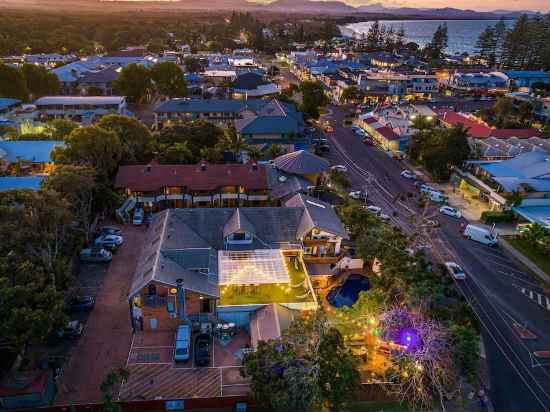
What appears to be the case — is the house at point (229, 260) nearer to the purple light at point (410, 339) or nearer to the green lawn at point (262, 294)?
the green lawn at point (262, 294)

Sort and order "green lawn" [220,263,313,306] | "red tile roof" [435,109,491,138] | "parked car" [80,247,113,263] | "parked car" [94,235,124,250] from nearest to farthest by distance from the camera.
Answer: "green lawn" [220,263,313,306] < "parked car" [80,247,113,263] < "parked car" [94,235,124,250] < "red tile roof" [435,109,491,138]

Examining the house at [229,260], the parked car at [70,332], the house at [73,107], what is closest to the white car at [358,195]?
the house at [229,260]

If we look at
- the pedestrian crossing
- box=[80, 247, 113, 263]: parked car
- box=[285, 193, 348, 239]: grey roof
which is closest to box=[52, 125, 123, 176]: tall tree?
box=[80, 247, 113, 263]: parked car

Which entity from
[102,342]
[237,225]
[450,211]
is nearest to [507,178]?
[450,211]

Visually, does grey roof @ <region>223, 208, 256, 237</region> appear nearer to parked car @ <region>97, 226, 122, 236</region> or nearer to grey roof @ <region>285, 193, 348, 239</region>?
grey roof @ <region>285, 193, 348, 239</region>

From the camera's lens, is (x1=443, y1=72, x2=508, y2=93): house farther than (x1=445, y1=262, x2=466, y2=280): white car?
Yes

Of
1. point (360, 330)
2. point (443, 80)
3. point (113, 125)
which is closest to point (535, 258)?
point (360, 330)
